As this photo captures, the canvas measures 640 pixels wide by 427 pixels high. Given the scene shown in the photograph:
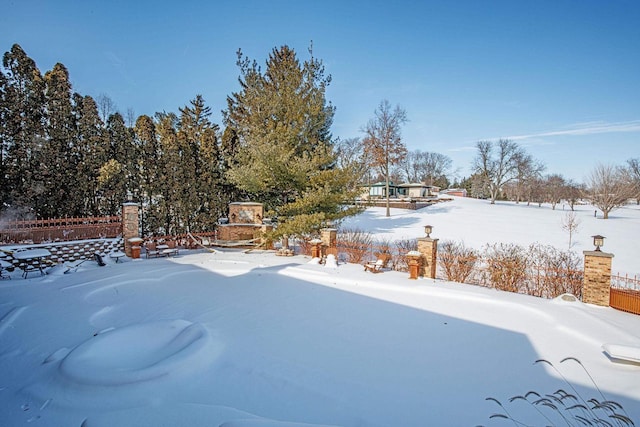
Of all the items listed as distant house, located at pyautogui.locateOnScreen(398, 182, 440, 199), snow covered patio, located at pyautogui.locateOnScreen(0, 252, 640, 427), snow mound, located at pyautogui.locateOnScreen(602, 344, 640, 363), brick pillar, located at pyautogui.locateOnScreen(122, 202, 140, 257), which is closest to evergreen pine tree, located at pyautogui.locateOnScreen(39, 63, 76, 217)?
brick pillar, located at pyautogui.locateOnScreen(122, 202, 140, 257)

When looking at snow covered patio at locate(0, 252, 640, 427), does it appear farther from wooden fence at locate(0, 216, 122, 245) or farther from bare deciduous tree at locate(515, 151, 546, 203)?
bare deciduous tree at locate(515, 151, 546, 203)

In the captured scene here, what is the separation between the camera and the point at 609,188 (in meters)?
28.4

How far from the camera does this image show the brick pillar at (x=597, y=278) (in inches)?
253

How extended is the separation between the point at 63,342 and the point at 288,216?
8719mm

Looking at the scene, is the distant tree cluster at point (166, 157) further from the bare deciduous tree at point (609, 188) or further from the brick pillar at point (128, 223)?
the bare deciduous tree at point (609, 188)

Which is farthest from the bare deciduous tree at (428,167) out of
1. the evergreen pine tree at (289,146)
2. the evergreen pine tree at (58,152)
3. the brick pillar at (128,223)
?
the evergreen pine tree at (58,152)

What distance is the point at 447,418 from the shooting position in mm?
3240

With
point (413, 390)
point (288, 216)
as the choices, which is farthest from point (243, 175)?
point (413, 390)

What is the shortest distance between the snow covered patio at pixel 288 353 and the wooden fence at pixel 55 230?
1947mm

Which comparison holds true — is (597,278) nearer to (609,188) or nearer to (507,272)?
(507,272)

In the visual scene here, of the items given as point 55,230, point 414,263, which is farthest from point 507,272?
point 55,230

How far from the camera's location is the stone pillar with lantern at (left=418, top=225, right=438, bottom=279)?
8.71 meters

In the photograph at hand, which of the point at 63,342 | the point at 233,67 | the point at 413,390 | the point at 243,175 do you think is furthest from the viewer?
the point at 233,67

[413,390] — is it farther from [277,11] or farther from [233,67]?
[233,67]
